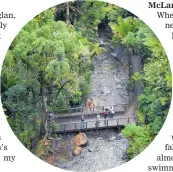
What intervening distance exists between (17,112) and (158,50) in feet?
13.3

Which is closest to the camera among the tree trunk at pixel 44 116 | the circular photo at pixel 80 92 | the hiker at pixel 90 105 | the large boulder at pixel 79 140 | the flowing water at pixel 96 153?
the circular photo at pixel 80 92

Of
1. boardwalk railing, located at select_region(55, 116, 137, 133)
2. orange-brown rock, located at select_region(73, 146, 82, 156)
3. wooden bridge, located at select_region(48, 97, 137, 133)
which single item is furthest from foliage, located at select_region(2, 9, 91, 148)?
orange-brown rock, located at select_region(73, 146, 82, 156)

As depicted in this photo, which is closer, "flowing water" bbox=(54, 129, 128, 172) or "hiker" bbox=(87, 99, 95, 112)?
"flowing water" bbox=(54, 129, 128, 172)

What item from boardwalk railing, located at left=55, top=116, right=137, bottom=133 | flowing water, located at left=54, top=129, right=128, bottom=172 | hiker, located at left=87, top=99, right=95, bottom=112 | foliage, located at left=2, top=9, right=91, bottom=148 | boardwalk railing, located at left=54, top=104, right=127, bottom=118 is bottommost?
flowing water, located at left=54, top=129, right=128, bottom=172

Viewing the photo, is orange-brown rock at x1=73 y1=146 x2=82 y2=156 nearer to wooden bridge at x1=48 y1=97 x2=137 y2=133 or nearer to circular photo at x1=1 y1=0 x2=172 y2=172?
circular photo at x1=1 y1=0 x2=172 y2=172

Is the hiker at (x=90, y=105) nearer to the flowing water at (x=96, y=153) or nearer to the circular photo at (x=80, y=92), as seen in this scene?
the circular photo at (x=80, y=92)

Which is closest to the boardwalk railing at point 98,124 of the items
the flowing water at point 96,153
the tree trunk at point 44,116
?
the flowing water at point 96,153

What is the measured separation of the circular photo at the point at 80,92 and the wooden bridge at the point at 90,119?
0.09 ft

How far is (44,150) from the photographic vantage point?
667 inches

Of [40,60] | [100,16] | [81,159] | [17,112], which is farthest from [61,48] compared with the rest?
[100,16]

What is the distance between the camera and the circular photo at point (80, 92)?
15547 mm

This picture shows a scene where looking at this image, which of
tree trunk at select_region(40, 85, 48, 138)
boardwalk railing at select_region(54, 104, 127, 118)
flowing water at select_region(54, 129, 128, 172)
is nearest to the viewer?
tree trunk at select_region(40, 85, 48, 138)

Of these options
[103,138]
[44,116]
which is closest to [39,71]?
[44,116]

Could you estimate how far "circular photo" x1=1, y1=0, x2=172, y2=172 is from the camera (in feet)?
51.0
